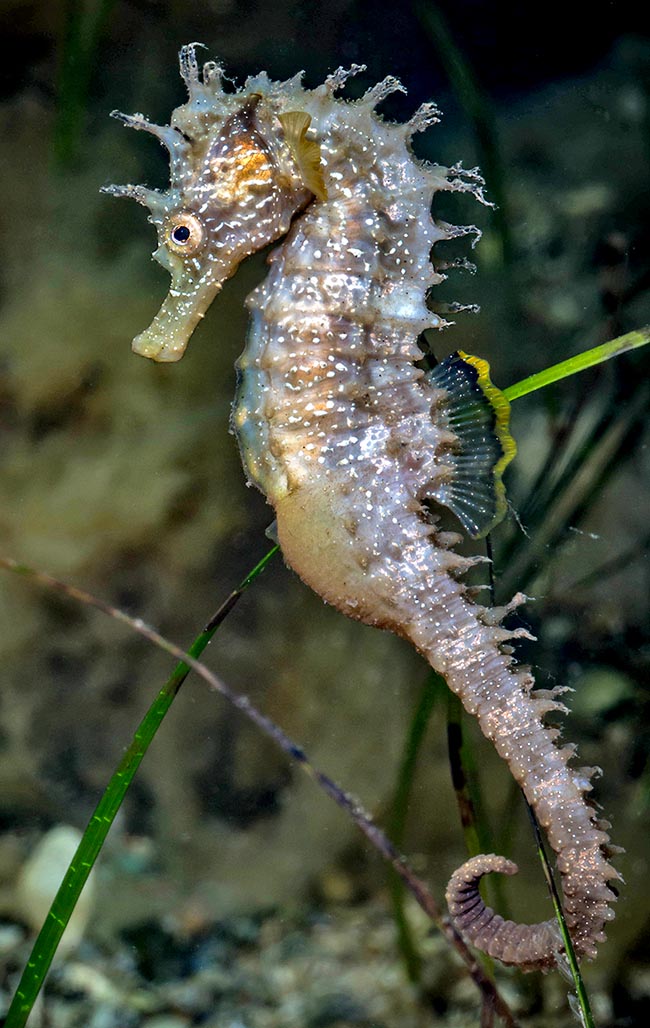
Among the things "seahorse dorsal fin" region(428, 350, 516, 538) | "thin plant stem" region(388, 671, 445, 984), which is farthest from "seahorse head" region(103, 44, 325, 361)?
"thin plant stem" region(388, 671, 445, 984)

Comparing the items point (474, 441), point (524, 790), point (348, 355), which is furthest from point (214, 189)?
point (524, 790)

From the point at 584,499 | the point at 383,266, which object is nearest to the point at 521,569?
the point at 584,499

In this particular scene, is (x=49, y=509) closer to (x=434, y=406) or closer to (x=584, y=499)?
(x=434, y=406)

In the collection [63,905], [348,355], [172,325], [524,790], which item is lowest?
[524,790]

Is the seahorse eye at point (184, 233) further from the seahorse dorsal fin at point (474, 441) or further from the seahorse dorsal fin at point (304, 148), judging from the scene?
the seahorse dorsal fin at point (474, 441)

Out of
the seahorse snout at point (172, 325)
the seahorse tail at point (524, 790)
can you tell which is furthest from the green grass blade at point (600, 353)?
the seahorse snout at point (172, 325)

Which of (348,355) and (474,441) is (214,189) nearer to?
(348,355)
